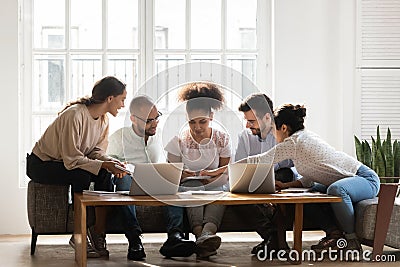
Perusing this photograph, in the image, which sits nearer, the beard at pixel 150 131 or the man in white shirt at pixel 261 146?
the man in white shirt at pixel 261 146

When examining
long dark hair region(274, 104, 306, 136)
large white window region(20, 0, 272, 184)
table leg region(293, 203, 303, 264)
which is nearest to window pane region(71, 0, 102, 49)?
large white window region(20, 0, 272, 184)

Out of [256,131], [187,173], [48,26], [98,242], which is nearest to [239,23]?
[48,26]

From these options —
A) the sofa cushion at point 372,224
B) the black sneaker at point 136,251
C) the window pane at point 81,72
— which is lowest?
the black sneaker at point 136,251

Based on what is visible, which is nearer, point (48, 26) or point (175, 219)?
point (175, 219)

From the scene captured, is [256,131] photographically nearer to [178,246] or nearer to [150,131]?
[150,131]

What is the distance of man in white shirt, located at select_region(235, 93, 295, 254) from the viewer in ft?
16.0

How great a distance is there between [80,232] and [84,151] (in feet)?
2.33

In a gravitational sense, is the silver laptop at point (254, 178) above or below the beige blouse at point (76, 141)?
below

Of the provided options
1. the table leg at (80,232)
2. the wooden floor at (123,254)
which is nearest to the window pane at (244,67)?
the wooden floor at (123,254)

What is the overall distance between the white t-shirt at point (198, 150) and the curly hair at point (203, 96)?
17 centimetres

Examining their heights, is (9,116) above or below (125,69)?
below

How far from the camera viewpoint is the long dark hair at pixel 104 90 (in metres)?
4.91

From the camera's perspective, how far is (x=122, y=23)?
6.52 metres

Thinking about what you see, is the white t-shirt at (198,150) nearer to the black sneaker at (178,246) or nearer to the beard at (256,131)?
the beard at (256,131)
